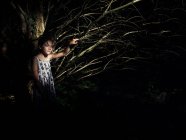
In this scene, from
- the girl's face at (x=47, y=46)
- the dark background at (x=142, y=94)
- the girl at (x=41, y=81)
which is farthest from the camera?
the dark background at (x=142, y=94)

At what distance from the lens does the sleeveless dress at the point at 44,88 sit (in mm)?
6148

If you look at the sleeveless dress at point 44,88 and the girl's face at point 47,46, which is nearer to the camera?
the girl's face at point 47,46

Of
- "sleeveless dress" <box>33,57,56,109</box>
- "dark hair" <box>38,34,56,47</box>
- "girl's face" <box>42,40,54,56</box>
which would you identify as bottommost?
"sleeveless dress" <box>33,57,56,109</box>

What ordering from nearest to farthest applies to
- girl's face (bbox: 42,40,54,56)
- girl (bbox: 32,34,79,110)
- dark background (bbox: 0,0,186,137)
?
girl's face (bbox: 42,40,54,56)
girl (bbox: 32,34,79,110)
dark background (bbox: 0,0,186,137)

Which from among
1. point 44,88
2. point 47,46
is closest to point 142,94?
point 44,88

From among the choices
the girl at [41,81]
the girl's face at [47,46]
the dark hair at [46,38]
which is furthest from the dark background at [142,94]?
the girl's face at [47,46]

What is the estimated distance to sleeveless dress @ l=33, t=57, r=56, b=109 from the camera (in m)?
6.15

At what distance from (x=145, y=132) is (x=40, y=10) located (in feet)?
16.8

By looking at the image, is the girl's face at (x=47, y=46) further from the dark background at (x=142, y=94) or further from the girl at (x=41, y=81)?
the dark background at (x=142, y=94)

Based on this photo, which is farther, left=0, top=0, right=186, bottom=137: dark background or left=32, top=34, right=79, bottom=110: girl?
left=0, top=0, right=186, bottom=137: dark background

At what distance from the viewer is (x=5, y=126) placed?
7.44m

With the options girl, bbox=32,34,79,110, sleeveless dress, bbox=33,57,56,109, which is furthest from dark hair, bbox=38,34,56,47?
sleeveless dress, bbox=33,57,56,109

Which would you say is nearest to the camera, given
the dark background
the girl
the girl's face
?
the girl's face

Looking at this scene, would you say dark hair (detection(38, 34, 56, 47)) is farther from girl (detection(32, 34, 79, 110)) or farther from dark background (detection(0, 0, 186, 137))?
dark background (detection(0, 0, 186, 137))
